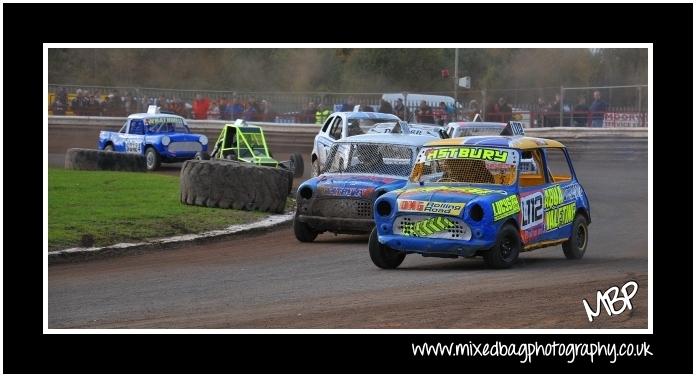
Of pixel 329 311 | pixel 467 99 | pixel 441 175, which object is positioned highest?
pixel 467 99

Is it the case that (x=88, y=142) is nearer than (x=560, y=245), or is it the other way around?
(x=560, y=245)

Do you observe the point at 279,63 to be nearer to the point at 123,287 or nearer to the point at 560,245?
the point at 560,245

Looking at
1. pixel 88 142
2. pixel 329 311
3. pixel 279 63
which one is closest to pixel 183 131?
pixel 279 63

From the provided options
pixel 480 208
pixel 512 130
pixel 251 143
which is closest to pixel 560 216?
pixel 512 130

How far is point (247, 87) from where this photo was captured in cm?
3231

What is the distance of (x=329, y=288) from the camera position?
417 inches

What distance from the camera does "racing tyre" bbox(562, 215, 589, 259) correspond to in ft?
40.4

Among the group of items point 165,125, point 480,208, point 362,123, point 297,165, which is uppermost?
point 165,125

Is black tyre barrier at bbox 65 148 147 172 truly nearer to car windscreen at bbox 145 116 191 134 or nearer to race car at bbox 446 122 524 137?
car windscreen at bbox 145 116 191 134

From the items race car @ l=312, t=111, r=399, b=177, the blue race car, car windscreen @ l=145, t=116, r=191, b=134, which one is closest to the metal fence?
car windscreen @ l=145, t=116, r=191, b=134

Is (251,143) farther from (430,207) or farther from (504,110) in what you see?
(430,207)

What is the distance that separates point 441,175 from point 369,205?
1799 mm

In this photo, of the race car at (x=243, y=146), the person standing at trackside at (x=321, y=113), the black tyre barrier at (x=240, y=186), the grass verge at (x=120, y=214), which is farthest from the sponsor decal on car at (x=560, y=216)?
the person standing at trackside at (x=321, y=113)

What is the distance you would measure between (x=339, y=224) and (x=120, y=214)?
139 inches
